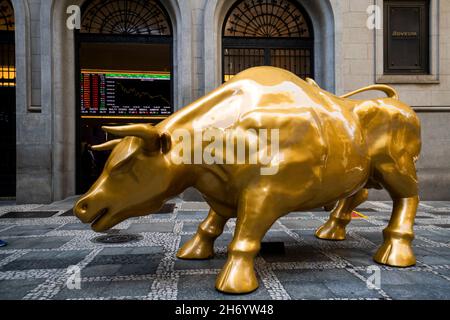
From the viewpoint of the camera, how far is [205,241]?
12.4 feet

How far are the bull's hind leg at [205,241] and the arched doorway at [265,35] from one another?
270 inches

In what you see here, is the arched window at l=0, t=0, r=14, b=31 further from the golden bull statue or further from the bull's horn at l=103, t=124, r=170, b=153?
the bull's horn at l=103, t=124, r=170, b=153

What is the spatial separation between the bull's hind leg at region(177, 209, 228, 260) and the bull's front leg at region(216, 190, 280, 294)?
87 centimetres

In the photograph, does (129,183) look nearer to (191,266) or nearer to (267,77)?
(191,266)

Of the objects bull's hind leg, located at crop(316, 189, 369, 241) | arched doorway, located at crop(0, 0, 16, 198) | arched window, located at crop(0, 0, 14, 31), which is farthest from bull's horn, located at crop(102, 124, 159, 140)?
arched window, located at crop(0, 0, 14, 31)

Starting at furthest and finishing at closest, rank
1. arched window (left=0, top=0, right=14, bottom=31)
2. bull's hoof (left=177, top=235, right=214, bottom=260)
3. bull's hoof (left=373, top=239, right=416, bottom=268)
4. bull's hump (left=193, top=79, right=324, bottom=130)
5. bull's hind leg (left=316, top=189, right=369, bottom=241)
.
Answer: arched window (left=0, top=0, right=14, bottom=31), bull's hind leg (left=316, top=189, right=369, bottom=241), bull's hoof (left=177, top=235, right=214, bottom=260), bull's hoof (left=373, top=239, right=416, bottom=268), bull's hump (left=193, top=79, right=324, bottom=130)

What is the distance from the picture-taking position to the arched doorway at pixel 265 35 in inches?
390

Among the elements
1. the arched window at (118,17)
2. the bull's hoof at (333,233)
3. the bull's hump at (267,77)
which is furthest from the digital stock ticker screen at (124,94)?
the bull's hump at (267,77)

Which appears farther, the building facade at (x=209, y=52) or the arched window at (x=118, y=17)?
the arched window at (x=118, y=17)

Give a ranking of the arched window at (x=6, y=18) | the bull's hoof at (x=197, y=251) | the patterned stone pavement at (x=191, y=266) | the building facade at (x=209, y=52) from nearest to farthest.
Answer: the patterned stone pavement at (x=191, y=266) → the bull's hoof at (x=197, y=251) → the building facade at (x=209, y=52) → the arched window at (x=6, y=18)

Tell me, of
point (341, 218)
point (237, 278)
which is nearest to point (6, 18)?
point (341, 218)

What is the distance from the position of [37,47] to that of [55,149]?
2.60 m

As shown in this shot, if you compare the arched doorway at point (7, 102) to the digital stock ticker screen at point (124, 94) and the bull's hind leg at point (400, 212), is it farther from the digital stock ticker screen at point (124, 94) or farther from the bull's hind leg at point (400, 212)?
the bull's hind leg at point (400, 212)

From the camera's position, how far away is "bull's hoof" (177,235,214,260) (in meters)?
3.72
